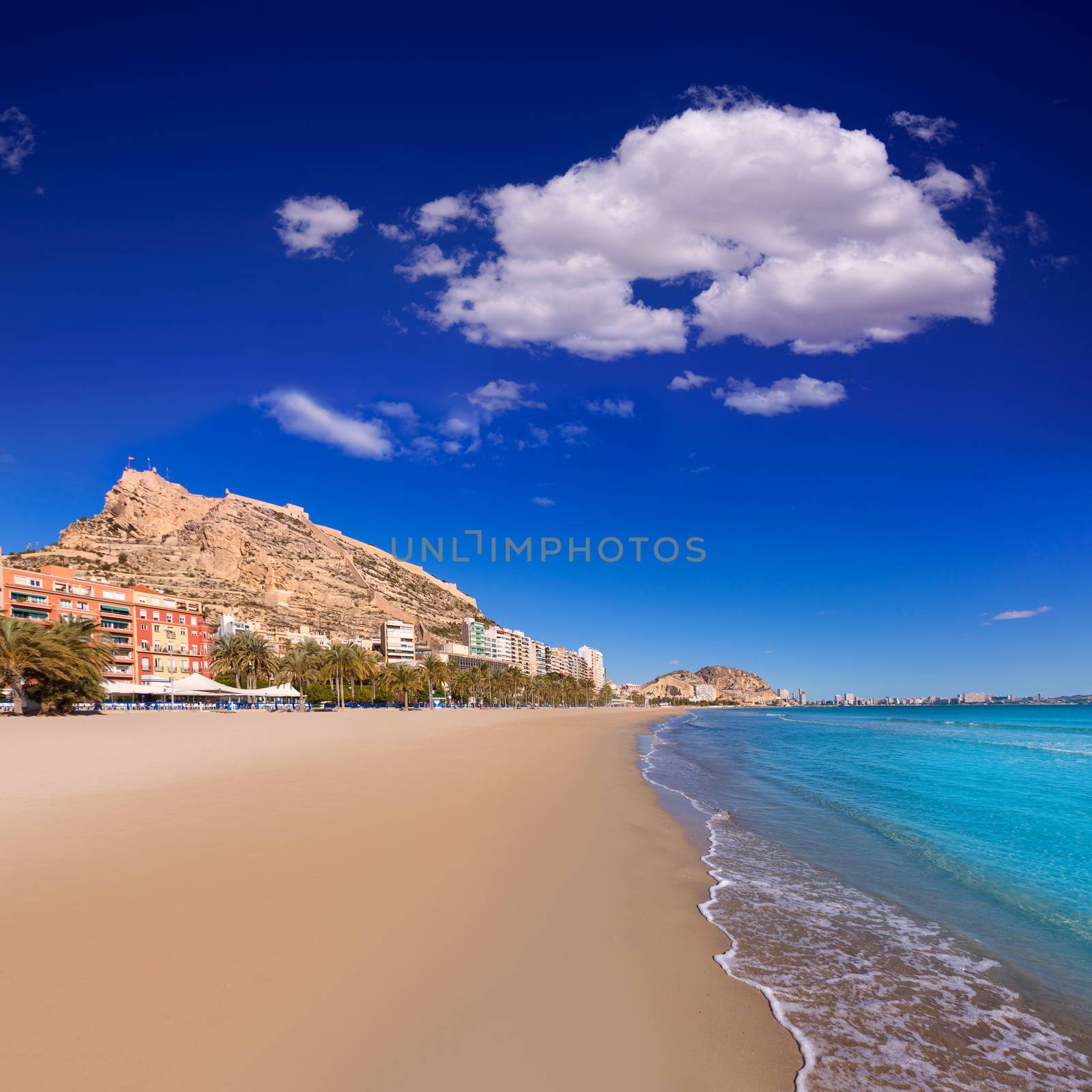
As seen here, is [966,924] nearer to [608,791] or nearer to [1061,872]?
[1061,872]

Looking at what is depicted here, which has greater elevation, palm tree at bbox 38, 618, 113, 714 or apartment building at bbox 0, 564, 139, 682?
apartment building at bbox 0, 564, 139, 682

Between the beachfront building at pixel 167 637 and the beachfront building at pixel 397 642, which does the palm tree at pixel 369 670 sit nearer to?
the beachfront building at pixel 167 637

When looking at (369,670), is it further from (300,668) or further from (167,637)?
(167,637)

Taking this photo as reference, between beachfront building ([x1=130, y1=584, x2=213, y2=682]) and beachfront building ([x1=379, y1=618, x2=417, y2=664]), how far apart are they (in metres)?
52.0

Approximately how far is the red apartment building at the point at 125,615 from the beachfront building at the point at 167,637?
0.09m

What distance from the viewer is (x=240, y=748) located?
2428cm

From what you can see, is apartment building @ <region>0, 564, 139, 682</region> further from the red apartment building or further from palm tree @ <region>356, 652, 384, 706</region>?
palm tree @ <region>356, 652, 384, 706</region>

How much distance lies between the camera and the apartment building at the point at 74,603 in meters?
71.9

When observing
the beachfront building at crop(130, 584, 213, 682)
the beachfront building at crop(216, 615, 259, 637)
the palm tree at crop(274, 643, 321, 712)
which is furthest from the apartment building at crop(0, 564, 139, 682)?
the beachfront building at crop(216, 615, 259, 637)

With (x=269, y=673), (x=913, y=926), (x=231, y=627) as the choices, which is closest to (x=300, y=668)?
(x=269, y=673)

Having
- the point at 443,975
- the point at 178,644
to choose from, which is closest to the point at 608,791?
the point at 443,975

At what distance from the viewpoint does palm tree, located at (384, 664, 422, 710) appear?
9194 centimetres

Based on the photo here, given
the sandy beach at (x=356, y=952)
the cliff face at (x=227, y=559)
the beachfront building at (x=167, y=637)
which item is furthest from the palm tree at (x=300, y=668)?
the sandy beach at (x=356, y=952)

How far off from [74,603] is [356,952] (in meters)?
90.4
